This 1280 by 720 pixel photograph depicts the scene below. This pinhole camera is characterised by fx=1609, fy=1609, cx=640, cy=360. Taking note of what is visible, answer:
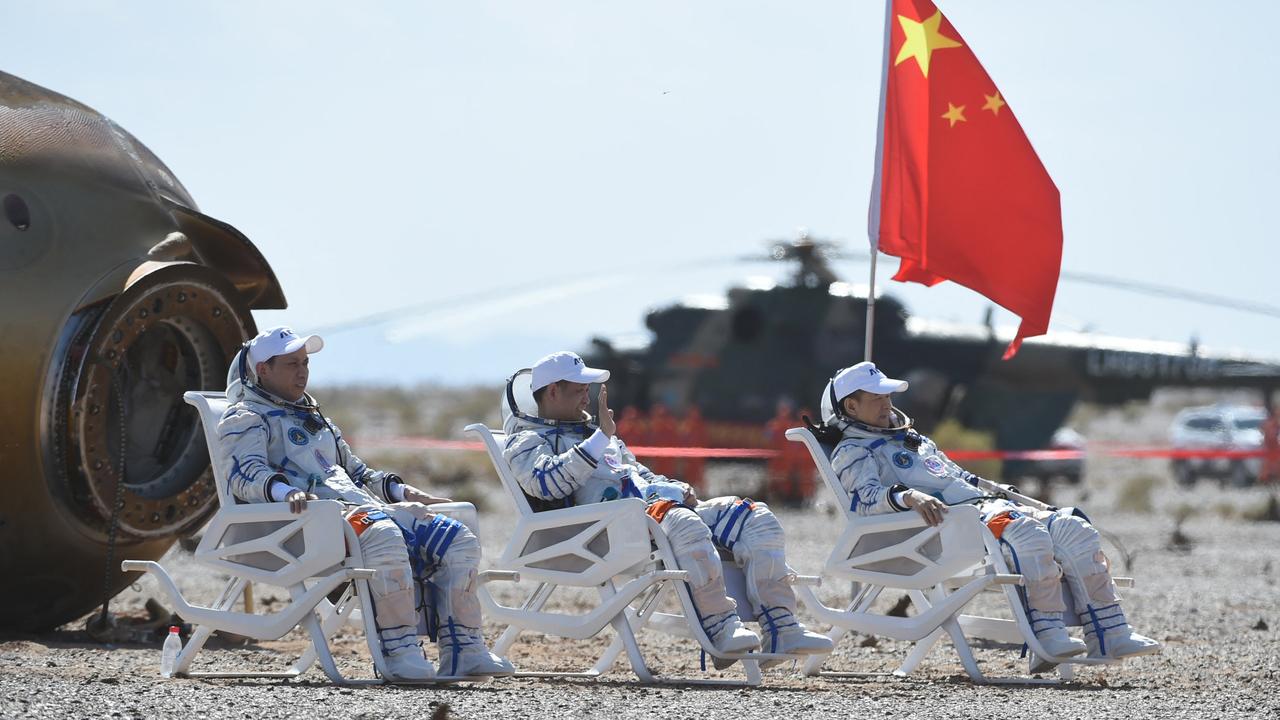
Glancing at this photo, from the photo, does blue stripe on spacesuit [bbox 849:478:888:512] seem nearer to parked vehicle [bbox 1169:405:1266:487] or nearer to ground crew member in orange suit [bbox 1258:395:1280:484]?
ground crew member in orange suit [bbox 1258:395:1280:484]

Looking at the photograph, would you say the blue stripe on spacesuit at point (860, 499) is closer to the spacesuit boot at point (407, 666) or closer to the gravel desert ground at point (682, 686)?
the gravel desert ground at point (682, 686)

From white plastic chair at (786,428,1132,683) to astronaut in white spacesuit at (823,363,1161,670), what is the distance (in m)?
0.07

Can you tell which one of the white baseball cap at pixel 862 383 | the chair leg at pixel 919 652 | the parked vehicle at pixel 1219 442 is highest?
the white baseball cap at pixel 862 383

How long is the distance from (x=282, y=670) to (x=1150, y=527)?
13246 millimetres

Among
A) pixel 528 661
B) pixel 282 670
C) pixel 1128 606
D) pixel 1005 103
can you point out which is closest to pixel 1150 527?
pixel 1128 606

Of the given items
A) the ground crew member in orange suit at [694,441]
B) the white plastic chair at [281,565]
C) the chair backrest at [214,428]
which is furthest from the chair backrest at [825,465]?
the ground crew member in orange suit at [694,441]

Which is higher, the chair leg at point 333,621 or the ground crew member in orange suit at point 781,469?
the chair leg at point 333,621

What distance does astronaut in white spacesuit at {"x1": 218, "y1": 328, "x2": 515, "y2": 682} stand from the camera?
590cm

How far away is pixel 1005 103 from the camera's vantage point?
852 centimetres

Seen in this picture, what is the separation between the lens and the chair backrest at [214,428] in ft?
20.3

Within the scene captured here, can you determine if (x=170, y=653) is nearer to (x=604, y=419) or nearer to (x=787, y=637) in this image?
(x=604, y=419)

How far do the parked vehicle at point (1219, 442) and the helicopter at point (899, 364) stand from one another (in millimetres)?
4039

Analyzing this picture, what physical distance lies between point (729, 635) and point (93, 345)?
10.0 ft

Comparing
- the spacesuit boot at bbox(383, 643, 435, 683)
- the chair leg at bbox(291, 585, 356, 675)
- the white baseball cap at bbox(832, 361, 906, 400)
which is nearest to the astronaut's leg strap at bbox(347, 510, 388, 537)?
the chair leg at bbox(291, 585, 356, 675)
